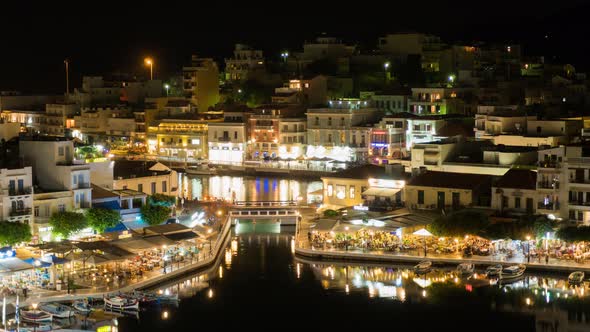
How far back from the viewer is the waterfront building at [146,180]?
120ft

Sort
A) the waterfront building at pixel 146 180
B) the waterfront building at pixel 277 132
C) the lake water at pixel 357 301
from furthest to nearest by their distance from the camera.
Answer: the waterfront building at pixel 277 132
the waterfront building at pixel 146 180
the lake water at pixel 357 301

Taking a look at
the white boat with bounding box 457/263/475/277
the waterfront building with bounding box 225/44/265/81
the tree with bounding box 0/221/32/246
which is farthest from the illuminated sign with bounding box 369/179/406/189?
the waterfront building with bounding box 225/44/265/81

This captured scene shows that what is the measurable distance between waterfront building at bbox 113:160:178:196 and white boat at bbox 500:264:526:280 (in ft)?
42.6

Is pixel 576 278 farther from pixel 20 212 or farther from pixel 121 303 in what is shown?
pixel 20 212

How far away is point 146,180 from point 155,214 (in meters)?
4.01

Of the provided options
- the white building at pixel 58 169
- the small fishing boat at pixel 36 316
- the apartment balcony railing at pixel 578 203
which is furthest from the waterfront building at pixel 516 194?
the small fishing boat at pixel 36 316

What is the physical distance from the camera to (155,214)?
33438 mm

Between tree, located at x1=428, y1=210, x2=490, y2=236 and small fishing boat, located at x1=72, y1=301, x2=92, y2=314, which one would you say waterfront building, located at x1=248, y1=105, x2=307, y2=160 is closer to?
tree, located at x1=428, y1=210, x2=490, y2=236

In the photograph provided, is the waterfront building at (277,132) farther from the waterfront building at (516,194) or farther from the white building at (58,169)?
the white building at (58,169)

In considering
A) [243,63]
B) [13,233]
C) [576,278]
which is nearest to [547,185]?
[576,278]

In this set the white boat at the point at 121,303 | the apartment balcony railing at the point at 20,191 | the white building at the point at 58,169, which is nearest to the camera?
the white boat at the point at 121,303

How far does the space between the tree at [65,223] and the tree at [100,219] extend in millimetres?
512

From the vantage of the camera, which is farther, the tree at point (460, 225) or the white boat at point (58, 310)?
the tree at point (460, 225)

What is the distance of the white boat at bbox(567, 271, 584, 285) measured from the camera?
28.8 meters
